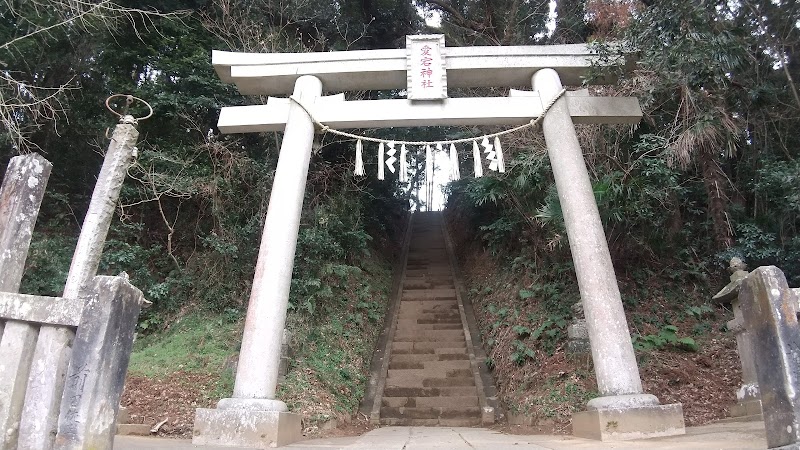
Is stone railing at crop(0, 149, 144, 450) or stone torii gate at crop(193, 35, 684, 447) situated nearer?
stone railing at crop(0, 149, 144, 450)

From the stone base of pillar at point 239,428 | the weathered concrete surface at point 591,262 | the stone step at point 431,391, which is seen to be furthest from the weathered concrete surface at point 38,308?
the stone step at point 431,391

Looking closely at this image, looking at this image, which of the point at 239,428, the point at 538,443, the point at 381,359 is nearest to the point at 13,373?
the point at 239,428

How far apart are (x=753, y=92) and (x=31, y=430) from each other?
10.1 metres

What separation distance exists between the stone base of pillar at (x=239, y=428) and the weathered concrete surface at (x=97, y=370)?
194 cm

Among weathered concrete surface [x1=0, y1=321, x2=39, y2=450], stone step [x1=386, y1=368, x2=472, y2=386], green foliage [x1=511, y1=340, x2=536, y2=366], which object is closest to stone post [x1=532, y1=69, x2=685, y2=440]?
green foliage [x1=511, y1=340, x2=536, y2=366]

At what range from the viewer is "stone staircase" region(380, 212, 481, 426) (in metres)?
7.31

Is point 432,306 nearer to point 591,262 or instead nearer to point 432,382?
point 432,382

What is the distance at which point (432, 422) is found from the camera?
23.4ft

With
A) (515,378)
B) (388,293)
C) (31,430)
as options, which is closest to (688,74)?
(515,378)

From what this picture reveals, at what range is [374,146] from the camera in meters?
11.3

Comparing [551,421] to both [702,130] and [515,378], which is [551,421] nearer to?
[515,378]

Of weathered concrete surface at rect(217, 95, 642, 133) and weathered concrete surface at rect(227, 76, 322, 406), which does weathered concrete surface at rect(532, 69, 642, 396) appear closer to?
weathered concrete surface at rect(217, 95, 642, 133)

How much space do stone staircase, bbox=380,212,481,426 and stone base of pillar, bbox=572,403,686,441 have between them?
2795mm

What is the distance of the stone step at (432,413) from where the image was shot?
7.23 metres
